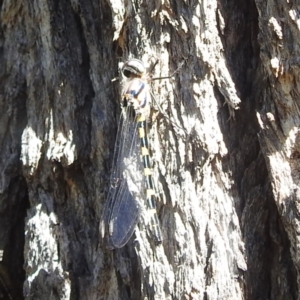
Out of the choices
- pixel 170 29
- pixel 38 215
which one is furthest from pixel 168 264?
pixel 170 29

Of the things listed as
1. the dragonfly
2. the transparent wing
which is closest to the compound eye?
the dragonfly

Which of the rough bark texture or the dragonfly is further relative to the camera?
the dragonfly

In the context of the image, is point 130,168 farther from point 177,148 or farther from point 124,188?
point 177,148

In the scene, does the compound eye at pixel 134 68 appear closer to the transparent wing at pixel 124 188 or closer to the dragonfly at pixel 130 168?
the dragonfly at pixel 130 168

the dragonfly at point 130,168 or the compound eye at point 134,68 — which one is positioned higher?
the compound eye at point 134,68

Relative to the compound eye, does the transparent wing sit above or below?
below

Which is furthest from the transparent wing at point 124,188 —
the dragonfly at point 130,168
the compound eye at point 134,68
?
the compound eye at point 134,68

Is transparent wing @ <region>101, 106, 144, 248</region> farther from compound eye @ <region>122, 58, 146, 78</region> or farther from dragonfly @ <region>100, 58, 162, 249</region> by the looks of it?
compound eye @ <region>122, 58, 146, 78</region>
